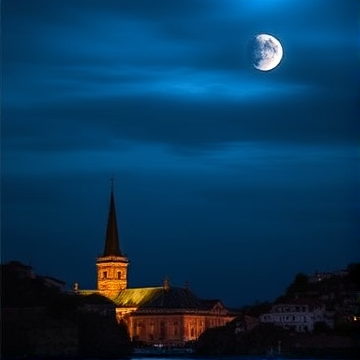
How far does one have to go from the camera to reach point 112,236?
93.2 m

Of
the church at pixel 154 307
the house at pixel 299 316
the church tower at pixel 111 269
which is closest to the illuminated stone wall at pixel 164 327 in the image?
the church at pixel 154 307

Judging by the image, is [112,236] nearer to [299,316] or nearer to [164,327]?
[164,327]

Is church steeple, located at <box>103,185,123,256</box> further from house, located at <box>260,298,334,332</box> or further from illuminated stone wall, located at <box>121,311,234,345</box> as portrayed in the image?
house, located at <box>260,298,334,332</box>

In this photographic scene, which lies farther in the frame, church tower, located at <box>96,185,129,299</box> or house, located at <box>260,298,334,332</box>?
church tower, located at <box>96,185,129,299</box>

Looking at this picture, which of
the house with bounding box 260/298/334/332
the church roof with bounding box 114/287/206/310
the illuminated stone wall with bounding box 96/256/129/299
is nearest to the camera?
the house with bounding box 260/298/334/332

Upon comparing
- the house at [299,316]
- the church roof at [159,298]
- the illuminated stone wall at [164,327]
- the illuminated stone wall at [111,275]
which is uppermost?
the illuminated stone wall at [111,275]

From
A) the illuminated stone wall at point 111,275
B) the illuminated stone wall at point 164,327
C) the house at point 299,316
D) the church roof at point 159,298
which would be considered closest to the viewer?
the house at point 299,316

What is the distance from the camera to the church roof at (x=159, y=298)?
86.9 metres

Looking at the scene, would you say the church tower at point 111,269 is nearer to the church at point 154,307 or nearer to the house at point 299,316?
the church at point 154,307

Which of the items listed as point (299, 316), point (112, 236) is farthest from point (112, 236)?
point (299, 316)

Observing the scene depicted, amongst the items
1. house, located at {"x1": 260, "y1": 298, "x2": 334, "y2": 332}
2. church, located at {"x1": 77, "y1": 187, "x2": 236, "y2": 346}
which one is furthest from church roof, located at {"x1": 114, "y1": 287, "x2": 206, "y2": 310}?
house, located at {"x1": 260, "y1": 298, "x2": 334, "y2": 332}

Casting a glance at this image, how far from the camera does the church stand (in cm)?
8588

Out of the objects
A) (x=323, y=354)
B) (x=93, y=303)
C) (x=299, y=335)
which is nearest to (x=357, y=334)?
(x=323, y=354)

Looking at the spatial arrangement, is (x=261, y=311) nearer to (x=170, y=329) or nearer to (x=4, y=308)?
(x=170, y=329)
